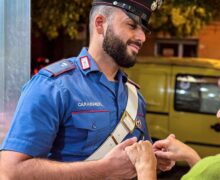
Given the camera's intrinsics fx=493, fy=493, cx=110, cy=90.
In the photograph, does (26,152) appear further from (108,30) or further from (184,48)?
(184,48)

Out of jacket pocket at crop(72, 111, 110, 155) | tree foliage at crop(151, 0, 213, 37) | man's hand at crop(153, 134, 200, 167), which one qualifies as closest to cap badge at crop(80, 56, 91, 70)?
jacket pocket at crop(72, 111, 110, 155)

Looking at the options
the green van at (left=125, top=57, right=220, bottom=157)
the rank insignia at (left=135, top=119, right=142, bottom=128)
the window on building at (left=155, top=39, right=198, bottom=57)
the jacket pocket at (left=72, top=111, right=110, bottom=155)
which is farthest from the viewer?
the window on building at (left=155, top=39, right=198, bottom=57)

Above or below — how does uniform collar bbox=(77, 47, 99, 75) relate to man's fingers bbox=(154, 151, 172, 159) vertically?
above

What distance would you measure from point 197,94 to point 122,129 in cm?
571

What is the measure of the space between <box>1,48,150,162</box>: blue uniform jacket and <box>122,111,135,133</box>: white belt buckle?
29 mm

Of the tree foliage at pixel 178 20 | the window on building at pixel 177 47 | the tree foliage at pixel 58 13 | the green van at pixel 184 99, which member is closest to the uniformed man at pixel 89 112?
the green van at pixel 184 99

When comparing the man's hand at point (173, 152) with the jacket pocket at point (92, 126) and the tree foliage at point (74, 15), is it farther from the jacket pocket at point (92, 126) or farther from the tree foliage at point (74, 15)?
the tree foliage at point (74, 15)

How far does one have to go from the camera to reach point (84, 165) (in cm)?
213

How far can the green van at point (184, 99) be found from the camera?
775cm

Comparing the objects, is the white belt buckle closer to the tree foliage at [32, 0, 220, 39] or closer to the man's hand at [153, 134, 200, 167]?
the man's hand at [153, 134, 200, 167]

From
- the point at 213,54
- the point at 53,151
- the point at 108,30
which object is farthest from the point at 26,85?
the point at 213,54

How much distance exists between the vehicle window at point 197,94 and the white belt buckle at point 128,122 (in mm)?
5469

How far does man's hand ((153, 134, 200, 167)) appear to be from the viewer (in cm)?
237

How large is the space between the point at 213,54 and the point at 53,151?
1131 centimetres
